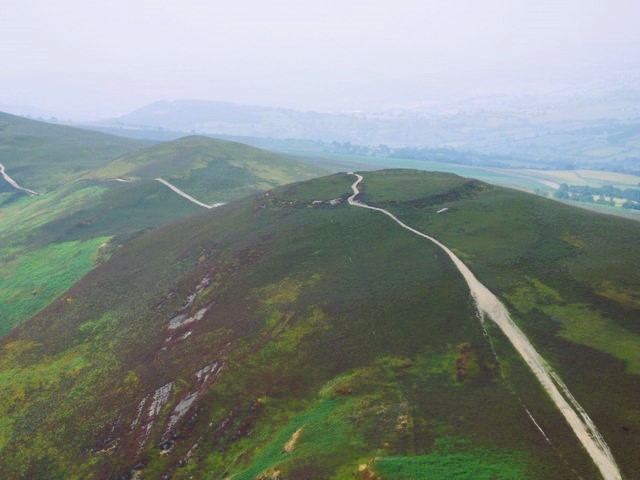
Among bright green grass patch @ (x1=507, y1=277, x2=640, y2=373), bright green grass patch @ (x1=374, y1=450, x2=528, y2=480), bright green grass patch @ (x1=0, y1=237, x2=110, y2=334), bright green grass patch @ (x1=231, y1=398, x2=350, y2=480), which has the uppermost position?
bright green grass patch @ (x1=507, y1=277, x2=640, y2=373)

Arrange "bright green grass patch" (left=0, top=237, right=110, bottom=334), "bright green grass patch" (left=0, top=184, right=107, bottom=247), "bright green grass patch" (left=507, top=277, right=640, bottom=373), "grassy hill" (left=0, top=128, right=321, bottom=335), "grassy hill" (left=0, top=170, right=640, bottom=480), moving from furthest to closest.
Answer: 1. "bright green grass patch" (left=0, top=184, right=107, bottom=247)
2. "grassy hill" (left=0, top=128, right=321, bottom=335)
3. "bright green grass patch" (left=0, top=237, right=110, bottom=334)
4. "bright green grass patch" (left=507, top=277, right=640, bottom=373)
5. "grassy hill" (left=0, top=170, right=640, bottom=480)

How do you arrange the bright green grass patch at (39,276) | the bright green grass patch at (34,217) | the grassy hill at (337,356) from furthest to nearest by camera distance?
the bright green grass patch at (34,217) < the bright green grass patch at (39,276) < the grassy hill at (337,356)

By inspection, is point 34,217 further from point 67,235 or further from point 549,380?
point 549,380

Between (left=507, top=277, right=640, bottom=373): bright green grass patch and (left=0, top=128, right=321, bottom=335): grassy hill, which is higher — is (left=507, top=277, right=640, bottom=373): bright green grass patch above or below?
above

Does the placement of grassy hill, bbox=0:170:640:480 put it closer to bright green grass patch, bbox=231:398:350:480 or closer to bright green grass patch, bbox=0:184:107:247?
bright green grass patch, bbox=231:398:350:480

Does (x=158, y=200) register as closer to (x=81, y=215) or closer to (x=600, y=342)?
(x=81, y=215)

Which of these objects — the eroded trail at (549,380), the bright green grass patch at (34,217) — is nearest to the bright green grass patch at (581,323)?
the eroded trail at (549,380)

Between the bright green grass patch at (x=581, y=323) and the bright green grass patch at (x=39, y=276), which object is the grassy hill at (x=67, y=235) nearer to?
the bright green grass patch at (x=39, y=276)

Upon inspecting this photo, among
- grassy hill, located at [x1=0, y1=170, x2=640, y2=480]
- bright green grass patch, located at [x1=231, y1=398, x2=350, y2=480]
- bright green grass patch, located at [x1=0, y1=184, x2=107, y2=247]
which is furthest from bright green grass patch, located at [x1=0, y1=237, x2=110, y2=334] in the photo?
bright green grass patch, located at [x1=231, y1=398, x2=350, y2=480]
